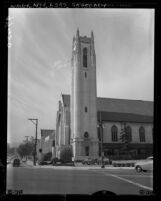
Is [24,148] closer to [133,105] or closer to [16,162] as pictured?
[16,162]

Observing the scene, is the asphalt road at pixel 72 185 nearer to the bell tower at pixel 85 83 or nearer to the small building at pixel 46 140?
the small building at pixel 46 140

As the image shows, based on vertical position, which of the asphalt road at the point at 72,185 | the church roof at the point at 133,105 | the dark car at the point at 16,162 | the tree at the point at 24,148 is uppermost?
the church roof at the point at 133,105

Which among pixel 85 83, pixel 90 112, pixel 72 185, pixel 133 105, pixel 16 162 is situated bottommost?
pixel 72 185

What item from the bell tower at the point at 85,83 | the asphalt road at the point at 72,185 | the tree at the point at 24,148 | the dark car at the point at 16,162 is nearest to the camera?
the asphalt road at the point at 72,185

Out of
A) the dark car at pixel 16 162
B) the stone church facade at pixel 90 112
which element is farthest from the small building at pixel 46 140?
the dark car at pixel 16 162

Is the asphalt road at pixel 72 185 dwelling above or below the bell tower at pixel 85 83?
below

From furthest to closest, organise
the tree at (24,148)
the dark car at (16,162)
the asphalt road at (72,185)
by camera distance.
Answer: the tree at (24,148) < the dark car at (16,162) < the asphalt road at (72,185)

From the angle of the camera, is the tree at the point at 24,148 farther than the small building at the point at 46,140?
No

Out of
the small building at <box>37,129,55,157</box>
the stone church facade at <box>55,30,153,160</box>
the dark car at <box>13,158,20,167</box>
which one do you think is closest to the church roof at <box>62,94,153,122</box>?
the stone church facade at <box>55,30,153,160</box>

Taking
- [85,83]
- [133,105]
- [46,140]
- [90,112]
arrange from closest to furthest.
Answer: [46,140] < [133,105] < [85,83] < [90,112]

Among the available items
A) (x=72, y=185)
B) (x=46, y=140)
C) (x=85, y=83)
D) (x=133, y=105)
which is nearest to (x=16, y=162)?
(x=72, y=185)
